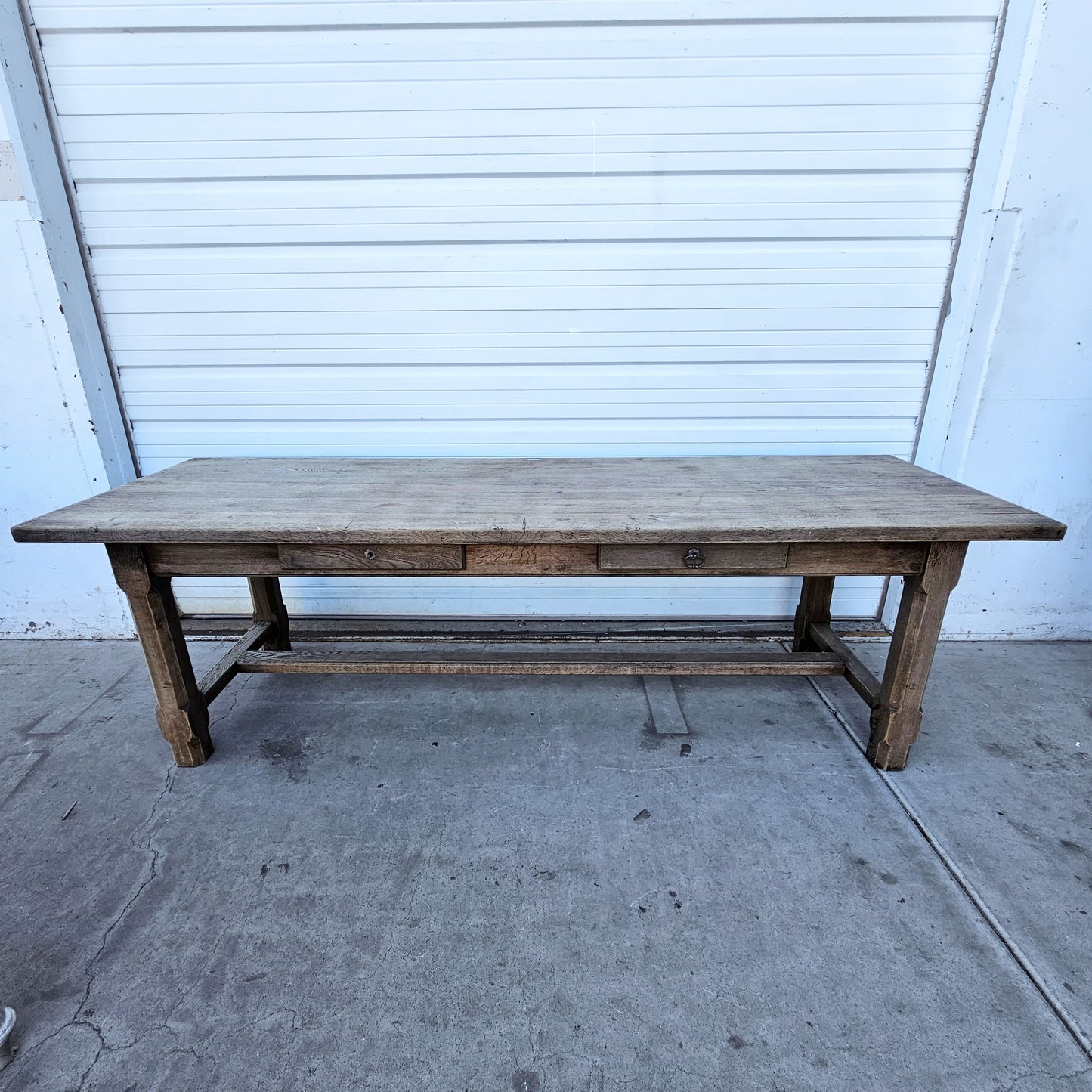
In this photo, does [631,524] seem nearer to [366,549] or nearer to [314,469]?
[366,549]

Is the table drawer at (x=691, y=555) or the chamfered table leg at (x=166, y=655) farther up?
the table drawer at (x=691, y=555)

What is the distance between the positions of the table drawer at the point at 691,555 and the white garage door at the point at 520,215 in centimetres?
106

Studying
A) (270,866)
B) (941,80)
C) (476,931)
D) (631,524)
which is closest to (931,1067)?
(476,931)

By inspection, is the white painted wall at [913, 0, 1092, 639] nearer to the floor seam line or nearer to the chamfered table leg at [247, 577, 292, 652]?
the floor seam line

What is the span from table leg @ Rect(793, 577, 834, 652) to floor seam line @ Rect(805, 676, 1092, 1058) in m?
0.48

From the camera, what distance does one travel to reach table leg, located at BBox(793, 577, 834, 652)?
264 cm

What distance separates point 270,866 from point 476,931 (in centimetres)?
67

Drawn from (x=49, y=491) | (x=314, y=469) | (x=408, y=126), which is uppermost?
(x=408, y=126)

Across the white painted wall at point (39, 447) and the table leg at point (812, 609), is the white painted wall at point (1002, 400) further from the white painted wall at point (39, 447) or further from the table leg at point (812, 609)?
the table leg at point (812, 609)

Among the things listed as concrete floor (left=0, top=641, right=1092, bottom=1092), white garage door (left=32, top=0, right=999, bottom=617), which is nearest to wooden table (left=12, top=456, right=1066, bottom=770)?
concrete floor (left=0, top=641, right=1092, bottom=1092)

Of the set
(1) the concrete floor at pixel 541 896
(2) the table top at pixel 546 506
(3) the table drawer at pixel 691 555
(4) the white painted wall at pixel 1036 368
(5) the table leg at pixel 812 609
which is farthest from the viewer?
(5) the table leg at pixel 812 609

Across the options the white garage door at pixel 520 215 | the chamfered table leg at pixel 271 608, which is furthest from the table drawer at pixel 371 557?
the white garage door at pixel 520 215

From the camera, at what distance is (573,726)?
2.37m

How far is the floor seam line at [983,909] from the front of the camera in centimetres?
136
